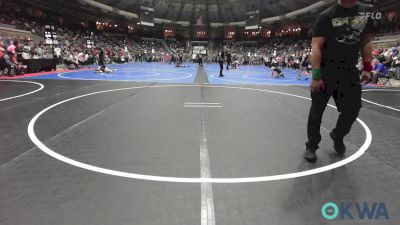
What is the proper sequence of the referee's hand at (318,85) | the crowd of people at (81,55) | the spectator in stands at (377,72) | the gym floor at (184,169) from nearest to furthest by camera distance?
1. the gym floor at (184,169)
2. the referee's hand at (318,85)
3. the spectator in stands at (377,72)
4. the crowd of people at (81,55)

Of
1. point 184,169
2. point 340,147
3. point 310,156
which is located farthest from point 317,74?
point 184,169

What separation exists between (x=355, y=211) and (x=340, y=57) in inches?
79.3

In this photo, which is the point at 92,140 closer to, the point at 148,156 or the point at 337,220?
the point at 148,156

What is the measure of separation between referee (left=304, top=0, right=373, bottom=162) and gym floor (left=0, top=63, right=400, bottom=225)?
0.66 m

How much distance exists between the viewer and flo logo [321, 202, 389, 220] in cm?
267

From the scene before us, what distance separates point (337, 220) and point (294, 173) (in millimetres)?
1006

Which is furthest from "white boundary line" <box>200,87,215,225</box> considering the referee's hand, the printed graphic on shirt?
the printed graphic on shirt

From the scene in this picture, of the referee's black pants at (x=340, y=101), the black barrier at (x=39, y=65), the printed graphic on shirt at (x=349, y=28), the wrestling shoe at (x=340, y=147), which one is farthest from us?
the black barrier at (x=39, y=65)

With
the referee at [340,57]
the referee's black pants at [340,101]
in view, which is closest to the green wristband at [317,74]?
the referee at [340,57]

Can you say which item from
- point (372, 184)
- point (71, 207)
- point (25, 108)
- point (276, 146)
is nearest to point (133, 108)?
point (25, 108)

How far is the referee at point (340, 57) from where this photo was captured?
3748 mm

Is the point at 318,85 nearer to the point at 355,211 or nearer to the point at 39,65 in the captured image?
the point at 355,211

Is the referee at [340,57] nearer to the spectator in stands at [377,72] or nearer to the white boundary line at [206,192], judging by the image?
the white boundary line at [206,192]

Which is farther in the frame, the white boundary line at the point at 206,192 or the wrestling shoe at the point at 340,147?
the wrestling shoe at the point at 340,147
